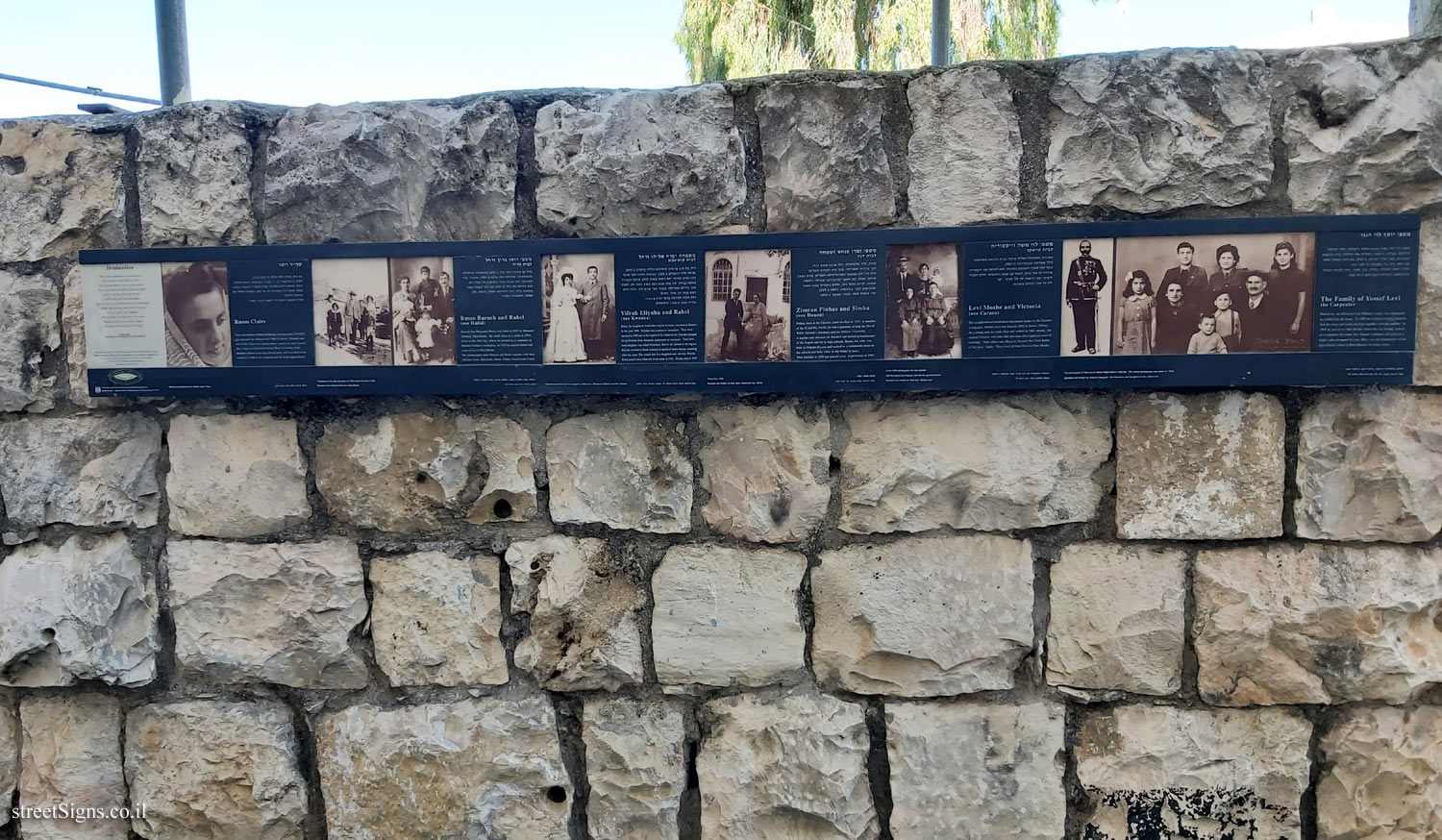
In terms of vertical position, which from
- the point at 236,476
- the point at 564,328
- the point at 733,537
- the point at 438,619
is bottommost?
the point at 438,619

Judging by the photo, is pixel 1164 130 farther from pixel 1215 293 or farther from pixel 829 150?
pixel 829 150

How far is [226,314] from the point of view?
1839 millimetres

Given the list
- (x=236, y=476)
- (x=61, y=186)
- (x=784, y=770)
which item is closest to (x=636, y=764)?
(x=784, y=770)

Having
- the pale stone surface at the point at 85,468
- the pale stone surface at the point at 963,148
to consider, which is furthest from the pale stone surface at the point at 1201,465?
the pale stone surface at the point at 85,468

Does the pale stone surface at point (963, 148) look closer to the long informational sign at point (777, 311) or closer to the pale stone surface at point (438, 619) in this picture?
the long informational sign at point (777, 311)

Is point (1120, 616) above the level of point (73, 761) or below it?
above

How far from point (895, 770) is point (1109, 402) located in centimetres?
93

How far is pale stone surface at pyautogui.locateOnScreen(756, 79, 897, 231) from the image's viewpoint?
1.73m

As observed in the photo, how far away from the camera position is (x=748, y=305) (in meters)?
1.72

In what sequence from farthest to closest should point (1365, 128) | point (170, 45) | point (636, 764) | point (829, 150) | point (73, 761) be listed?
point (170, 45), point (73, 761), point (636, 764), point (829, 150), point (1365, 128)

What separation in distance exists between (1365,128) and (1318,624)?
A: 1.02 metres

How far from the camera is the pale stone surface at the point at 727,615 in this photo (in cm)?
181

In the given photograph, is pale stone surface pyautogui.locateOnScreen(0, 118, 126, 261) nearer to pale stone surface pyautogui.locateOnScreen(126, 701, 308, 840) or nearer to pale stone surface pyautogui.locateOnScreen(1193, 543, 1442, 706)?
pale stone surface pyautogui.locateOnScreen(126, 701, 308, 840)

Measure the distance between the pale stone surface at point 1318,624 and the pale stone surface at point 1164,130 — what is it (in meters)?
0.78
